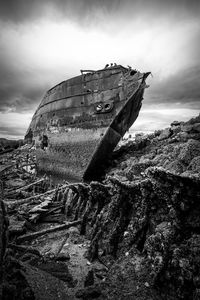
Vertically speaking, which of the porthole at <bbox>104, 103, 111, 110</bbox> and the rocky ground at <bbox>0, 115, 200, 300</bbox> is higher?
the porthole at <bbox>104, 103, 111, 110</bbox>

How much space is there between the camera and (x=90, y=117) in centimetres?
948

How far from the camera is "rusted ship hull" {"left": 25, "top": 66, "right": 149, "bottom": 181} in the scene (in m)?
8.91

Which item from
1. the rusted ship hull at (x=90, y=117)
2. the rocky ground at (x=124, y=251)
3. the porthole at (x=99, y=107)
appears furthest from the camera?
the porthole at (x=99, y=107)

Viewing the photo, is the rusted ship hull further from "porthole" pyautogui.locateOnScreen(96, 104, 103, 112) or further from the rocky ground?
the rocky ground

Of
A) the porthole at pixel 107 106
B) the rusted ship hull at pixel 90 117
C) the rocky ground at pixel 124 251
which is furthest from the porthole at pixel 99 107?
the rocky ground at pixel 124 251

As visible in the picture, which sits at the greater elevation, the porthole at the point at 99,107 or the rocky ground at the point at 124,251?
the porthole at the point at 99,107

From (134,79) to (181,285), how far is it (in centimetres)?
818

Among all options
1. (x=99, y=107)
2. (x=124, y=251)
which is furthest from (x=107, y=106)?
(x=124, y=251)

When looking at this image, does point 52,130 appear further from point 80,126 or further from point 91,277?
point 91,277

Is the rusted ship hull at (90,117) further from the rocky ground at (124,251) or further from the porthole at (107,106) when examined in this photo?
the rocky ground at (124,251)

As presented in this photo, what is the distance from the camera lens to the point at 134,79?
8.70 m

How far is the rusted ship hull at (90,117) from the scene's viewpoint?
8914mm

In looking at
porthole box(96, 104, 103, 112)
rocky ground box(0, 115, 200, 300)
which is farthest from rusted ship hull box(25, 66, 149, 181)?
rocky ground box(0, 115, 200, 300)

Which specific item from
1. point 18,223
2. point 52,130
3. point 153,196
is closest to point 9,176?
point 52,130
